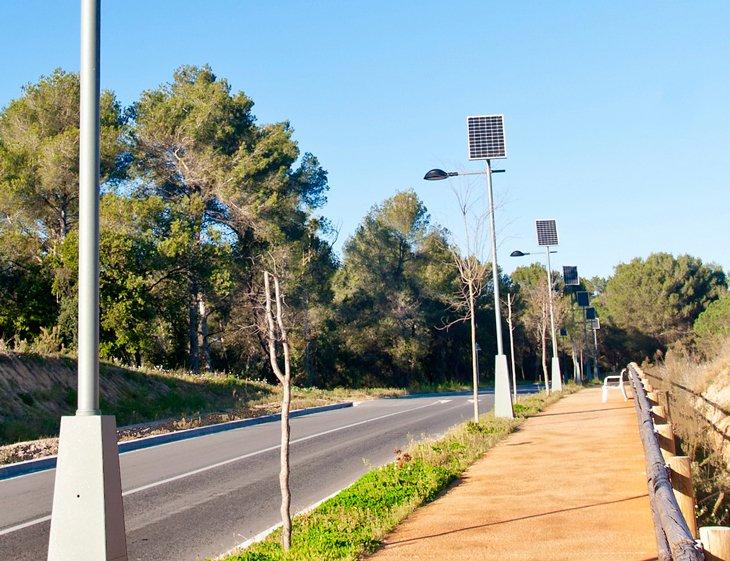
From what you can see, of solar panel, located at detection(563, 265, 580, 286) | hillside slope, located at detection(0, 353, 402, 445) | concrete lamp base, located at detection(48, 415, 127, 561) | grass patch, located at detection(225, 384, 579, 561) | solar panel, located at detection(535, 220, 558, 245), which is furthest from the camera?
solar panel, located at detection(563, 265, 580, 286)

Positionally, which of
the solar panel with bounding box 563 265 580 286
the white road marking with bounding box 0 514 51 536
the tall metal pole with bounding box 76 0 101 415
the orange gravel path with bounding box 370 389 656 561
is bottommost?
the white road marking with bounding box 0 514 51 536

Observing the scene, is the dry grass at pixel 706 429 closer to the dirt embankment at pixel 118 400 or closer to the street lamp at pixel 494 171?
the street lamp at pixel 494 171

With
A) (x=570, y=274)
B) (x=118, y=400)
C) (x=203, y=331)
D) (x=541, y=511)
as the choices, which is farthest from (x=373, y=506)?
(x=570, y=274)

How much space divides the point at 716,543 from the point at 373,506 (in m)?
6.22

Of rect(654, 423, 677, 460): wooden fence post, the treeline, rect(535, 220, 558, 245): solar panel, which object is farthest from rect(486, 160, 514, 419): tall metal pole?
rect(535, 220, 558, 245): solar panel

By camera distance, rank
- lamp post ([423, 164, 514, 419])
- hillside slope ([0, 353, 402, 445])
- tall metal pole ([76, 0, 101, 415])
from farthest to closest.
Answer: hillside slope ([0, 353, 402, 445]) → lamp post ([423, 164, 514, 419]) → tall metal pole ([76, 0, 101, 415])

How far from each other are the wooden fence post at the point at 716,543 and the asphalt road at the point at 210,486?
227 inches

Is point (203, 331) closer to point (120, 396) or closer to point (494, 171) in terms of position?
point (120, 396)

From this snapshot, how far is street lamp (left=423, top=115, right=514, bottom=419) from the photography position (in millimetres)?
18922

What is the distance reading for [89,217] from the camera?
557 cm

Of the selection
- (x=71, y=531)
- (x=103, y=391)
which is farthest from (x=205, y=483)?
(x=103, y=391)

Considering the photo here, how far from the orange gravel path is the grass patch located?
19 cm

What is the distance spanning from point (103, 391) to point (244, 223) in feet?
61.8

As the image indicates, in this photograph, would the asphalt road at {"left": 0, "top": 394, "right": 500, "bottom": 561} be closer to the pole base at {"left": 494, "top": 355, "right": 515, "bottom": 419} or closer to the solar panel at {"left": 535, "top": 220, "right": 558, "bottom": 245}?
the pole base at {"left": 494, "top": 355, "right": 515, "bottom": 419}
